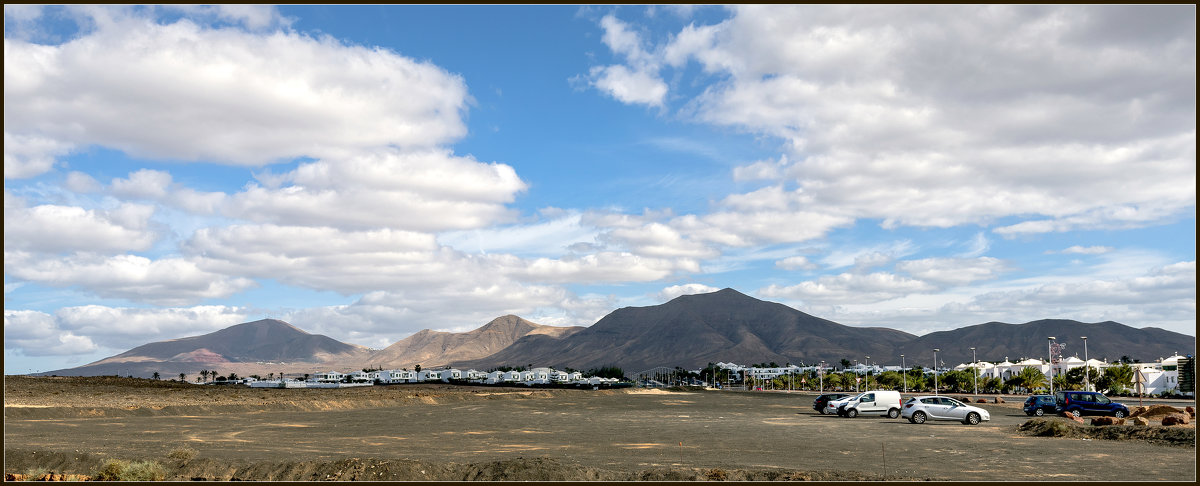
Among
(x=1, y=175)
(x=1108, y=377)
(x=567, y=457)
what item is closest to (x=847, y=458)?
(x=567, y=457)

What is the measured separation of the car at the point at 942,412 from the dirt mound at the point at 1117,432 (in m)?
Result: 6.09

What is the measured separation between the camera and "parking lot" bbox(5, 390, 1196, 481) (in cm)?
2391

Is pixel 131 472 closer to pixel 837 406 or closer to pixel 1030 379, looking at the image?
pixel 837 406

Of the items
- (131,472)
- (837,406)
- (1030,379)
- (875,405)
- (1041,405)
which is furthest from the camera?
(1030,379)

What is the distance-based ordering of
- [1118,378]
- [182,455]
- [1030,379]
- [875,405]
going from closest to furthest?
[182,455] < [875,405] < [1118,378] < [1030,379]

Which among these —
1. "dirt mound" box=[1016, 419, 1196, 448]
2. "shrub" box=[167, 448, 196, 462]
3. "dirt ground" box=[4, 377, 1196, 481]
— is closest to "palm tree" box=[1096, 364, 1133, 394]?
"dirt ground" box=[4, 377, 1196, 481]

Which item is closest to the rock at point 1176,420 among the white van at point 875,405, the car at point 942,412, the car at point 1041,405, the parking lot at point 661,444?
the parking lot at point 661,444

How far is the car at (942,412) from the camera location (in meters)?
42.9

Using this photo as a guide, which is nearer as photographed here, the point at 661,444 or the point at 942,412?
the point at 661,444

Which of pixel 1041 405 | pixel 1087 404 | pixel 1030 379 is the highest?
pixel 1087 404

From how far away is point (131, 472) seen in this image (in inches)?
861

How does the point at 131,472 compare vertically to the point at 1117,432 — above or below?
below

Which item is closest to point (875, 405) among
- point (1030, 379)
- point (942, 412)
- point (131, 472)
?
point (942, 412)

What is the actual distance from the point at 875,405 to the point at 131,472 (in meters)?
41.8
